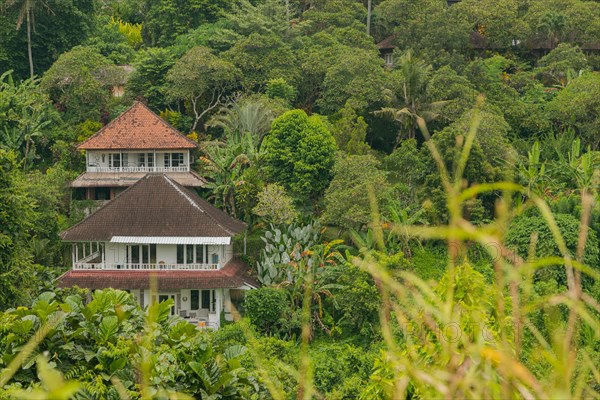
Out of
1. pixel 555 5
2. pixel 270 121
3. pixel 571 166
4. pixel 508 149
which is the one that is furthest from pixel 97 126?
pixel 555 5

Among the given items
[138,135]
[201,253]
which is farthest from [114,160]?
[201,253]

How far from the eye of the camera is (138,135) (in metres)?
25.8

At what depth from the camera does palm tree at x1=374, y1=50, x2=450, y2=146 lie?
26.6 metres

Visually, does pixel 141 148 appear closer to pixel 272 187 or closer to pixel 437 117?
pixel 272 187

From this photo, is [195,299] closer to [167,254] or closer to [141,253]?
[167,254]

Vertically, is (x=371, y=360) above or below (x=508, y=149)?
below

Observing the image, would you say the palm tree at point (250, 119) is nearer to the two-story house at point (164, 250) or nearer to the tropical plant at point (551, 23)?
the two-story house at point (164, 250)

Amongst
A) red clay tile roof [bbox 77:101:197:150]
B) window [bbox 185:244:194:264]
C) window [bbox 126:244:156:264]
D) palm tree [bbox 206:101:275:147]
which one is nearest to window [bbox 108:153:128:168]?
red clay tile roof [bbox 77:101:197:150]

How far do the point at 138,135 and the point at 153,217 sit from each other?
480 centimetres

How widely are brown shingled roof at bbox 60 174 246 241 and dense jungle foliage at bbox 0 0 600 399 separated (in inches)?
52.1

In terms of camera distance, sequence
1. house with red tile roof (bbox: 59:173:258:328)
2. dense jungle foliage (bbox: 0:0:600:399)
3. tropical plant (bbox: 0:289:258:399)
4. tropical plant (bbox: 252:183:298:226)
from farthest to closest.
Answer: tropical plant (bbox: 252:183:298:226)
house with red tile roof (bbox: 59:173:258:328)
dense jungle foliage (bbox: 0:0:600:399)
tropical plant (bbox: 0:289:258:399)

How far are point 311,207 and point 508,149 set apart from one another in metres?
5.62

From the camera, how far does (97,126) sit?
27.8 m

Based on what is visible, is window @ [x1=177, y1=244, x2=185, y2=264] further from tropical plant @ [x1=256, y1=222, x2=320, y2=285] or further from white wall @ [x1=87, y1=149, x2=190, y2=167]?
white wall @ [x1=87, y1=149, x2=190, y2=167]
